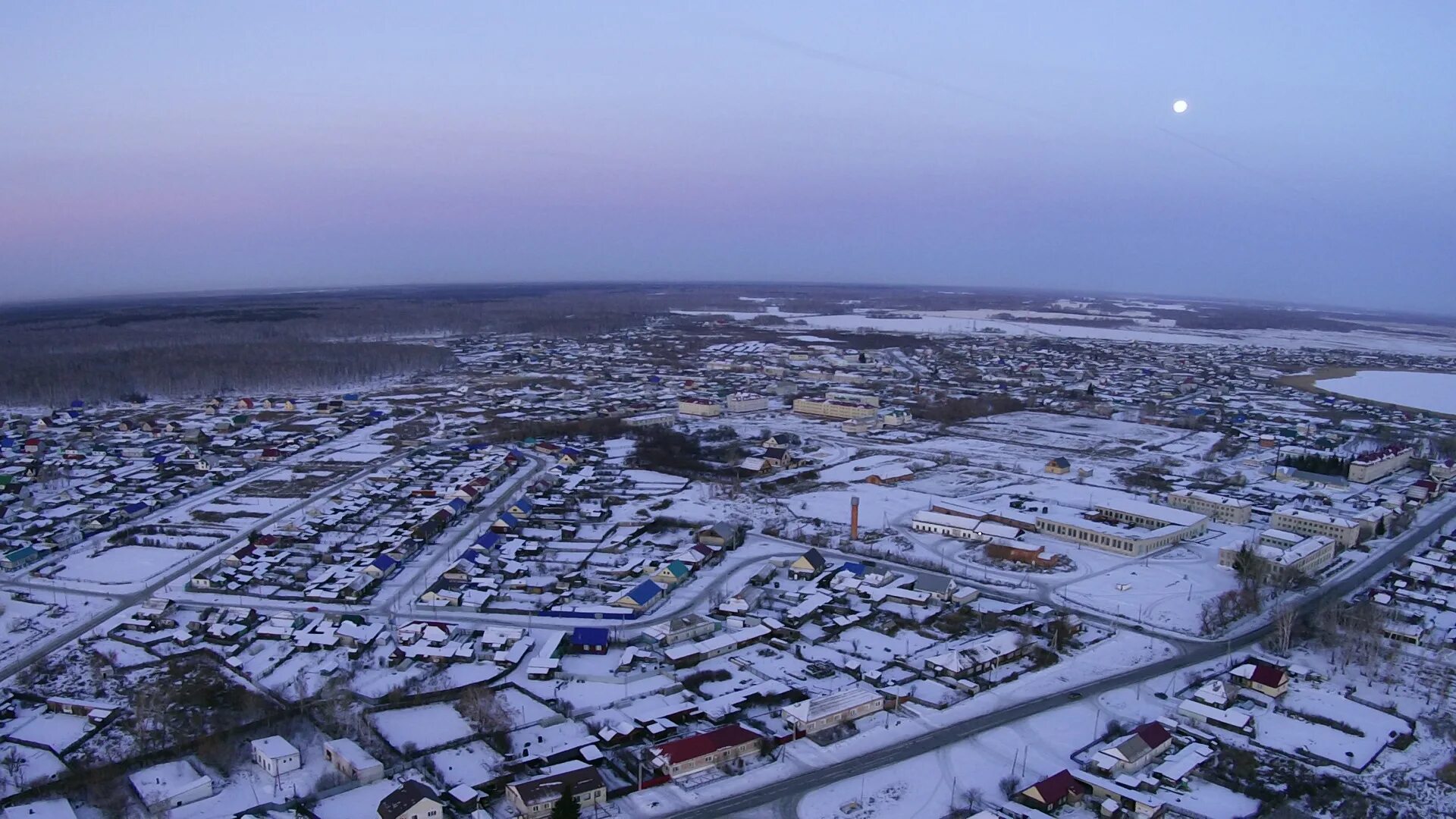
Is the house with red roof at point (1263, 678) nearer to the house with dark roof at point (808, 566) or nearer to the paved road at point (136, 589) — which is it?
the house with dark roof at point (808, 566)

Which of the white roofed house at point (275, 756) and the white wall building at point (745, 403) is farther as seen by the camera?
the white wall building at point (745, 403)

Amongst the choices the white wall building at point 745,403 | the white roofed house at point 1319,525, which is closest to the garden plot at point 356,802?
the white roofed house at point 1319,525

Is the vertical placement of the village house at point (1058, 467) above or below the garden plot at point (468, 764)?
above

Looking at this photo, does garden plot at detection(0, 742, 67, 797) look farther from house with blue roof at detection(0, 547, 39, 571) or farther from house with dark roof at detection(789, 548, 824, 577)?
house with dark roof at detection(789, 548, 824, 577)

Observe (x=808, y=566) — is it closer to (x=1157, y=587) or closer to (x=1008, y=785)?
(x=1157, y=587)

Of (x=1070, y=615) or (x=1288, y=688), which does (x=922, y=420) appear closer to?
(x=1070, y=615)

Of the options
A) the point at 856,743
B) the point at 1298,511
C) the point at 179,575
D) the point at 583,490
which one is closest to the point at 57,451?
the point at 179,575

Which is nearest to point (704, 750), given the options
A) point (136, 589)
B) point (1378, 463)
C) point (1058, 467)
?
point (136, 589)

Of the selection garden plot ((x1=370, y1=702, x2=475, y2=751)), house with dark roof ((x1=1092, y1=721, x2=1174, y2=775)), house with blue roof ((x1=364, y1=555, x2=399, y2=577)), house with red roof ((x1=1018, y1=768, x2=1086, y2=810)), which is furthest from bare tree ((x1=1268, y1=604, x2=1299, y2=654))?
house with blue roof ((x1=364, y1=555, x2=399, y2=577))
